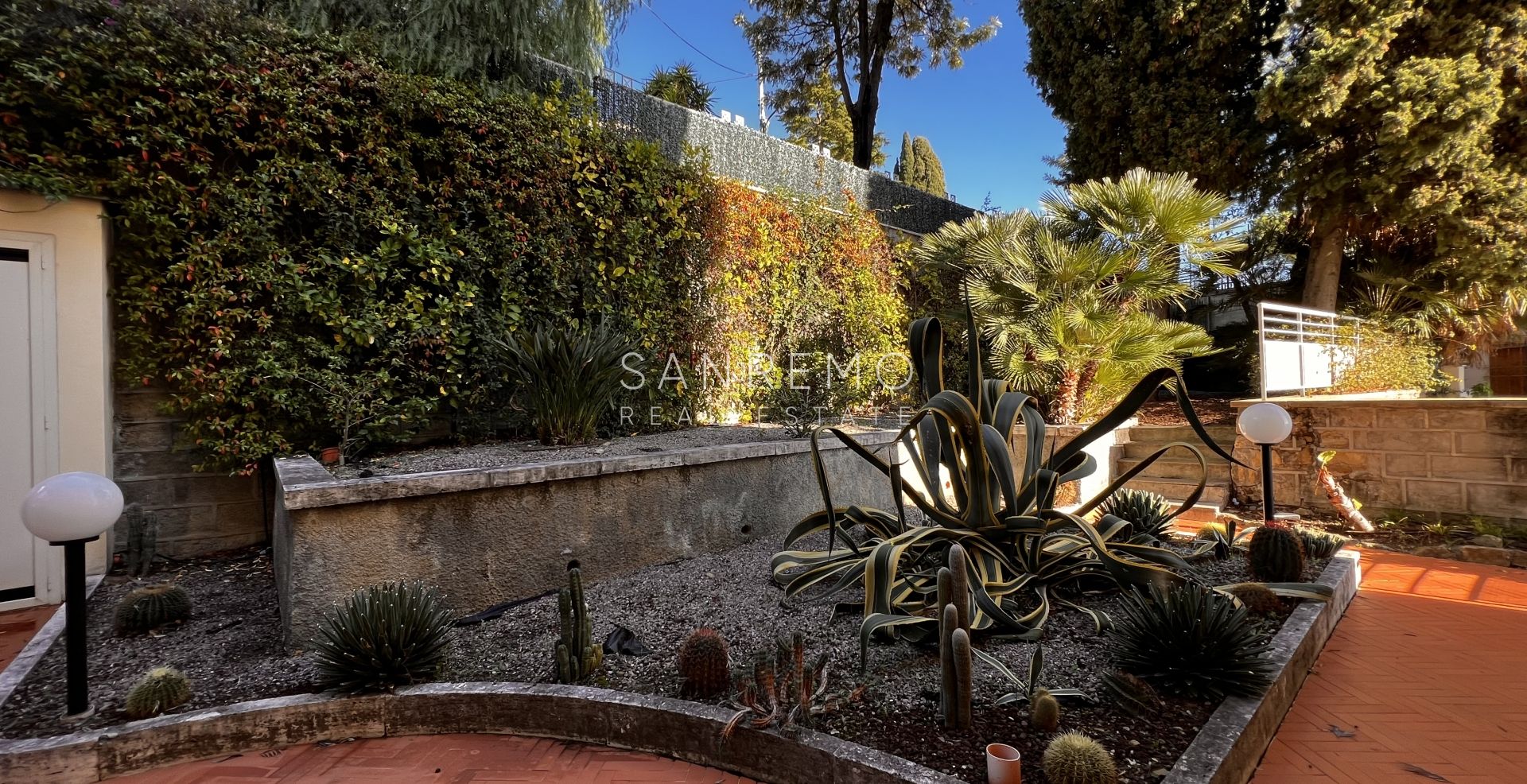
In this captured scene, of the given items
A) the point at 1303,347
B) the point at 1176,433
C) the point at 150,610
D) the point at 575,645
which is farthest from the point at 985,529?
the point at 1303,347

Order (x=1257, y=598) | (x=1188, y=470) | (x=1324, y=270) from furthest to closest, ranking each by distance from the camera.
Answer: (x=1324, y=270) → (x=1188, y=470) → (x=1257, y=598)

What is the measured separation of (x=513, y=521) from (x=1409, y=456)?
6867 mm

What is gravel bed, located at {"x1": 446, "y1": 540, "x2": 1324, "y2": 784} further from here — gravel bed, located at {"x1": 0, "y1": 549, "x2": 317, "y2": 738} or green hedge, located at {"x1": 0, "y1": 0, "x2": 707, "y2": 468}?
green hedge, located at {"x1": 0, "y1": 0, "x2": 707, "y2": 468}

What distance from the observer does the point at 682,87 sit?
10547 millimetres

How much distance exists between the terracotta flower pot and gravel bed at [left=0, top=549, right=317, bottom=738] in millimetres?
2412

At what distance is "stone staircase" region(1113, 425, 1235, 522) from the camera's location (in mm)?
6000

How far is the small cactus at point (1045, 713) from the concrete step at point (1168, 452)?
18.8ft

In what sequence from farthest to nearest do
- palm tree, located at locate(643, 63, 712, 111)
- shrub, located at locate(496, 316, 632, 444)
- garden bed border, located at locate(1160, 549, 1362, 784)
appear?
palm tree, located at locate(643, 63, 712, 111), shrub, located at locate(496, 316, 632, 444), garden bed border, located at locate(1160, 549, 1362, 784)

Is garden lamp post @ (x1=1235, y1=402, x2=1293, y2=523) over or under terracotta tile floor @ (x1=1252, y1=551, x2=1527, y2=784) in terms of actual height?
over

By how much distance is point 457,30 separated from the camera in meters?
5.07

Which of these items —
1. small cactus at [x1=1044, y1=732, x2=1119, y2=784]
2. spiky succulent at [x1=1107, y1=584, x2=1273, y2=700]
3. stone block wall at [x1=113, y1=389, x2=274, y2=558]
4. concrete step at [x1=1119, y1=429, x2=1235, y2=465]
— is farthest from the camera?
concrete step at [x1=1119, y1=429, x2=1235, y2=465]

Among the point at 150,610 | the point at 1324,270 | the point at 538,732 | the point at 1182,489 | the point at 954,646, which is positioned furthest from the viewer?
the point at 1324,270

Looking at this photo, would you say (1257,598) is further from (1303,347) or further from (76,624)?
(1303,347)

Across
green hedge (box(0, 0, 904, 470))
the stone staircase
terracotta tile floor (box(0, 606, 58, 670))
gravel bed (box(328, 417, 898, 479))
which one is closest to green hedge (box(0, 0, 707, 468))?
green hedge (box(0, 0, 904, 470))
